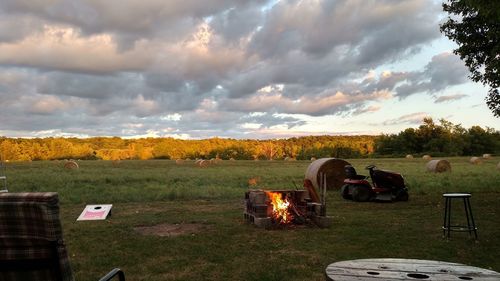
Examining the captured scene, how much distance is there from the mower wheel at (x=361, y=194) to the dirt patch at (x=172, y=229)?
6.79 meters

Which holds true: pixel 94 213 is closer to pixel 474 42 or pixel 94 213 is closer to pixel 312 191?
pixel 312 191

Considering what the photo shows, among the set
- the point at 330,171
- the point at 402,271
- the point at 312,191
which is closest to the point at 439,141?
the point at 330,171

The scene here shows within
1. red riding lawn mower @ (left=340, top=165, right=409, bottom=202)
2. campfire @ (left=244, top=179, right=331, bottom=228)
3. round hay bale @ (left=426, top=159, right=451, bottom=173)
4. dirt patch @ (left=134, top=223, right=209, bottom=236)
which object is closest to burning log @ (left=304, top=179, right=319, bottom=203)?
campfire @ (left=244, top=179, right=331, bottom=228)

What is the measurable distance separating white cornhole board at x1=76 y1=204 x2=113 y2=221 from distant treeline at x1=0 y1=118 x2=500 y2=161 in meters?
46.3

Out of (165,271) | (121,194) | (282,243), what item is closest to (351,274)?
(165,271)

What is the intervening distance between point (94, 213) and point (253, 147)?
2284 inches

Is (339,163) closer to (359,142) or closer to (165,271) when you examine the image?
(165,271)

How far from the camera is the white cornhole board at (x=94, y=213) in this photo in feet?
38.6

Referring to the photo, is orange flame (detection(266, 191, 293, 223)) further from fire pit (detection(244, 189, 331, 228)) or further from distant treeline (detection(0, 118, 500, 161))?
distant treeline (detection(0, 118, 500, 161))

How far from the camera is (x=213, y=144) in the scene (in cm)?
7006

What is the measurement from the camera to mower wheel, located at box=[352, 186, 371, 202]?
52.2 ft

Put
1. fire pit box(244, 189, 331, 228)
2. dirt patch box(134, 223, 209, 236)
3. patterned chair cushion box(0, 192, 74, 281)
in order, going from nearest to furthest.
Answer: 1. patterned chair cushion box(0, 192, 74, 281)
2. dirt patch box(134, 223, 209, 236)
3. fire pit box(244, 189, 331, 228)

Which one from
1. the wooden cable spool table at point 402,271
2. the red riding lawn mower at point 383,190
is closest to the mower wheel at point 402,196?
the red riding lawn mower at point 383,190

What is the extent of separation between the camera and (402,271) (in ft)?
12.5
